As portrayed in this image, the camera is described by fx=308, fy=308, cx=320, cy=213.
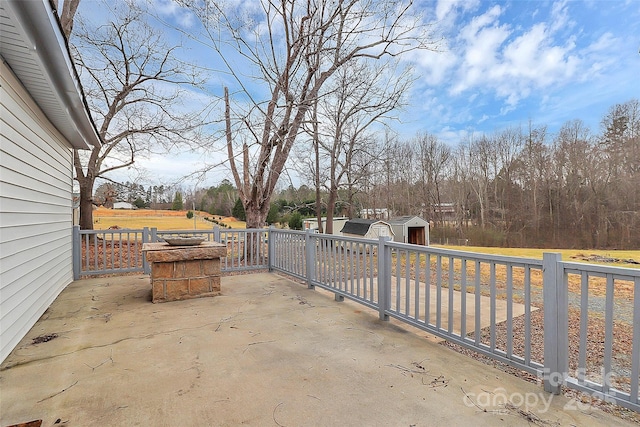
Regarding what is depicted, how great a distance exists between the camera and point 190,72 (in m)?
7.89

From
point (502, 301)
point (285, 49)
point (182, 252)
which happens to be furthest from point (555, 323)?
point (285, 49)

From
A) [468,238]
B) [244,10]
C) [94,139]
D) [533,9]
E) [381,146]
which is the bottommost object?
[468,238]

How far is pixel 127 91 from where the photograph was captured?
340 inches

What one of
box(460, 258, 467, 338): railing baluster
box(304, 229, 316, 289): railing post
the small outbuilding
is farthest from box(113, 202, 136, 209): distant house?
box(460, 258, 467, 338): railing baluster

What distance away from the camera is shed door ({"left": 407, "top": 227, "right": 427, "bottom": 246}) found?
46.1ft

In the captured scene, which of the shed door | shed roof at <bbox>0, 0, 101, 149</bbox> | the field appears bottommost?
the shed door

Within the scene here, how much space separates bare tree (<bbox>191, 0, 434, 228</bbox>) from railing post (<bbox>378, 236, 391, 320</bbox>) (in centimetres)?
451

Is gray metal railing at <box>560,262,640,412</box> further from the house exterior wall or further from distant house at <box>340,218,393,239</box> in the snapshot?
distant house at <box>340,218,393,239</box>

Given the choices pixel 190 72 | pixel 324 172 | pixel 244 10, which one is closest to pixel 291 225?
pixel 324 172

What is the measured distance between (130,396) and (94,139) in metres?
4.67

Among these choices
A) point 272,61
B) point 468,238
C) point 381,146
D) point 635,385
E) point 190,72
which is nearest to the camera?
point 635,385

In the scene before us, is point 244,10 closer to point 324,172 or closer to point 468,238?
point 324,172

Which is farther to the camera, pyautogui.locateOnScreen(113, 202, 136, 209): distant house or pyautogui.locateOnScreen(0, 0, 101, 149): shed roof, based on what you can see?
pyautogui.locateOnScreen(113, 202, 136, 209): distant house

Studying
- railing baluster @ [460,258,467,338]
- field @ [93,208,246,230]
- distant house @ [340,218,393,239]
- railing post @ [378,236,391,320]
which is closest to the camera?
railing baluster @ [460,258,467,338]
